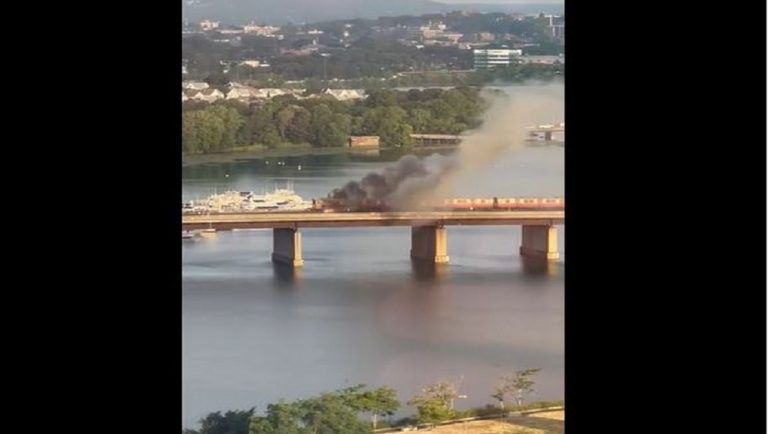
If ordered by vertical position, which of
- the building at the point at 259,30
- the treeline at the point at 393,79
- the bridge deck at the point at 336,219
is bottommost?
the bridge deck at the point at 336,219

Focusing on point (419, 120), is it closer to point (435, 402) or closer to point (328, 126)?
point (328, 126)

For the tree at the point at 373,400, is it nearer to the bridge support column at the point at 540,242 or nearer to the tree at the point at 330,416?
the tree at the point at 330,416

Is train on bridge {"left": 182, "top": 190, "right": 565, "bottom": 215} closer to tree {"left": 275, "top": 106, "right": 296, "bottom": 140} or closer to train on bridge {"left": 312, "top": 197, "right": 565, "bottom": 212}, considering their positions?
train on bridge {"left": 312, "top": 197, "right": 565, "bottom": 212}

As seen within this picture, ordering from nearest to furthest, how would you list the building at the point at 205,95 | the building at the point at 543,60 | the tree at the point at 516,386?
the building at the point at 205,95
the building at the point at 543,60
the tree at the point at 516,386

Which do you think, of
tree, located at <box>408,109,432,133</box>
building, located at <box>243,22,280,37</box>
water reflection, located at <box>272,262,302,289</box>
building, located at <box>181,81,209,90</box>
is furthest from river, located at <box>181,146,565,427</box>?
building, located at <box>243,22,280,37</box>

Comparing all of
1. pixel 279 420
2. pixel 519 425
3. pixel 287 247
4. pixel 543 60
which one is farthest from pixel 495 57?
pixel 279 420

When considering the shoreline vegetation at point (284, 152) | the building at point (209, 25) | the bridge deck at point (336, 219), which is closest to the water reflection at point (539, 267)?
the bridge deck at point (336, 219)
